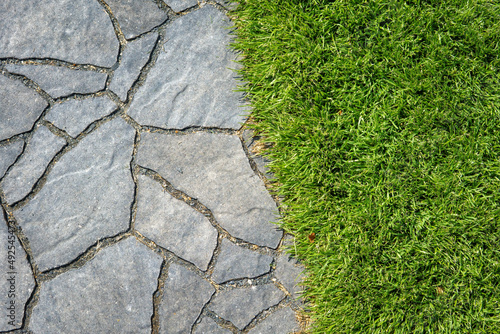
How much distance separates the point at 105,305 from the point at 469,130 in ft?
8.94

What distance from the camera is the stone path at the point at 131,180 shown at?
276cm

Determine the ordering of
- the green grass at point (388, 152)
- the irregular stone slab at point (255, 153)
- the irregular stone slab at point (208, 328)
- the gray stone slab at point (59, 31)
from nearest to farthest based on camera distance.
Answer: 1. the green grass at point (388, 152)
2. the irregular stone slab at point (208, 328)
3. the irregular stone slab at point (255, 153)
4. the gray stone slab at point (59, 31)

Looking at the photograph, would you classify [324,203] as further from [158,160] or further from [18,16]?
[18,16]

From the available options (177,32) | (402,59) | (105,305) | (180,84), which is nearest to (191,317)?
(105,305)

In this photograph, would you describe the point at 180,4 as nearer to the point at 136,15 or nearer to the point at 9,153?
the point at 136,15

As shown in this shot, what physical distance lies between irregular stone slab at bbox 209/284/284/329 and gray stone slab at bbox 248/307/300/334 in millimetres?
71

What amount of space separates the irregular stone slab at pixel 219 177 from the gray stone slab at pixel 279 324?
1.50 feet

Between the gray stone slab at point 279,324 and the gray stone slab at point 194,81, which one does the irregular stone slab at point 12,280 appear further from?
the gray stone slab at point 279,324

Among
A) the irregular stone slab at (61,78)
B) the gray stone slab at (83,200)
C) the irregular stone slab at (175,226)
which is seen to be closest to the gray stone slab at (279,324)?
the irregular stone slab at (175,226)

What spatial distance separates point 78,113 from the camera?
114 inches

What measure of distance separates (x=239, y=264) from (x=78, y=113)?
1565 millimetres

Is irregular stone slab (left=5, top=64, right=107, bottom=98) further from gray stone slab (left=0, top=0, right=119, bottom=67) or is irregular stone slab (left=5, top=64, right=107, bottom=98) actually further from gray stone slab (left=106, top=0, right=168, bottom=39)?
gray stone slab (left=106, top=0, right=168, bottom=39)

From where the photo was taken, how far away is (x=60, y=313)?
2770 millimetres

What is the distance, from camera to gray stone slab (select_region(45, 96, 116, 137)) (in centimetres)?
290
